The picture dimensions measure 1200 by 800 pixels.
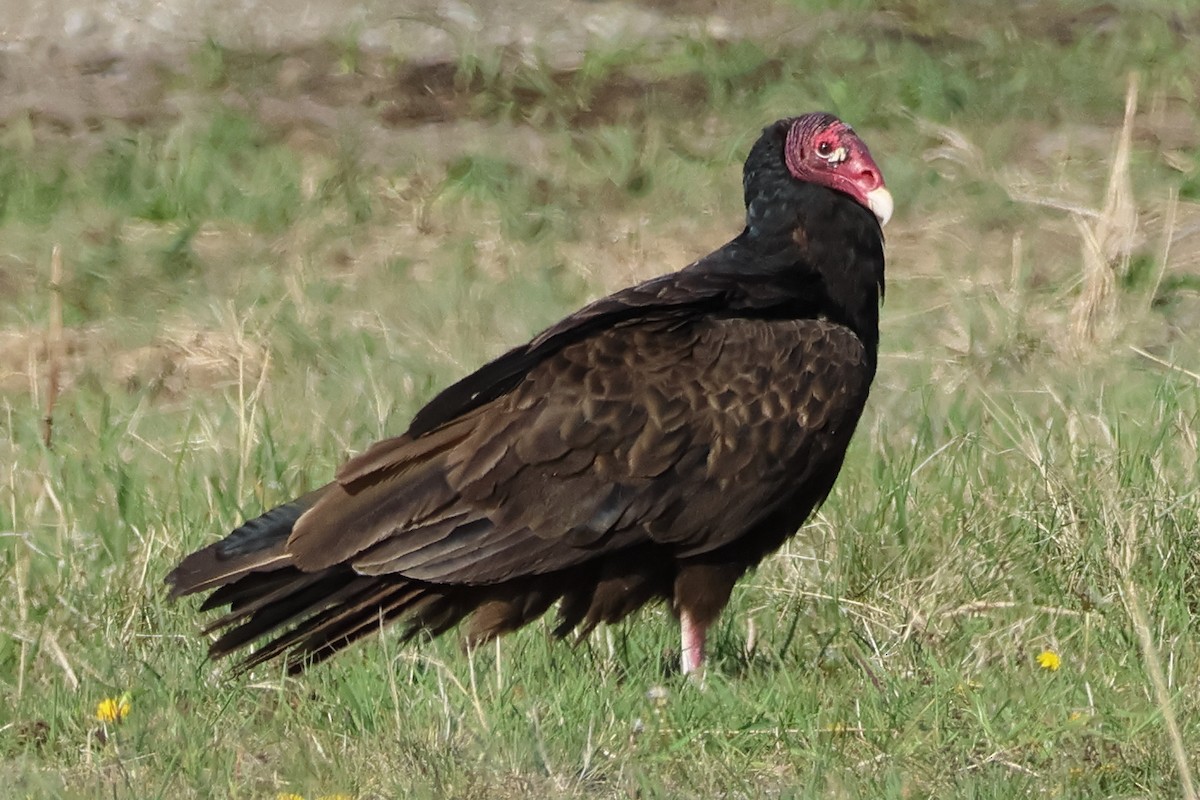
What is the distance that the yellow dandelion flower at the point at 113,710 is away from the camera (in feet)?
11.9

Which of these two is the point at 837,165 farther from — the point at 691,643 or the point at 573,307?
the point at 573,307

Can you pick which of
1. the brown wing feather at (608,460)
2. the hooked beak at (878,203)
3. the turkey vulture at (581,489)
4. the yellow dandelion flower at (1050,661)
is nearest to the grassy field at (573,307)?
the yellow dandelion flower at (1050,661)

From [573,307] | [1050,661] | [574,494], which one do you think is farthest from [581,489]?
[573,307]

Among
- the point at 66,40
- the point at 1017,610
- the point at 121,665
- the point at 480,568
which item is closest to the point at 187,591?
the point at 121,665

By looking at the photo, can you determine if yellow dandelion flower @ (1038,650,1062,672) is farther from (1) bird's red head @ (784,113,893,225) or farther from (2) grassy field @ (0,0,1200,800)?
(1) bird's red head @ (784,113,893,225)

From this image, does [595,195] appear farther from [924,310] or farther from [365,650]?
[365,650]

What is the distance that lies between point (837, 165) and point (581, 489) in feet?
3.30

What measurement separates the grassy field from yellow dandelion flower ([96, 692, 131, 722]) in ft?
0.04

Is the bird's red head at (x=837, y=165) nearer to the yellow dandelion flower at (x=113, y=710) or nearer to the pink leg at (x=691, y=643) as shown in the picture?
the pink leg at (x=691, y=643)

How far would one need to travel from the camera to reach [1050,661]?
3830mm

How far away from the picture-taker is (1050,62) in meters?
9.98

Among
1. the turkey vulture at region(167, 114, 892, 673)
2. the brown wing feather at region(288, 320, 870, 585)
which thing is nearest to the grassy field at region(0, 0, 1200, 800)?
the turkey vulture at region(167, 114, 892, 673)

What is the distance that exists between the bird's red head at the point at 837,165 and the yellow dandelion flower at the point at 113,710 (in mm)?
1837

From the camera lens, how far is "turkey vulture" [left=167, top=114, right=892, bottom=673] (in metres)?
3.97
